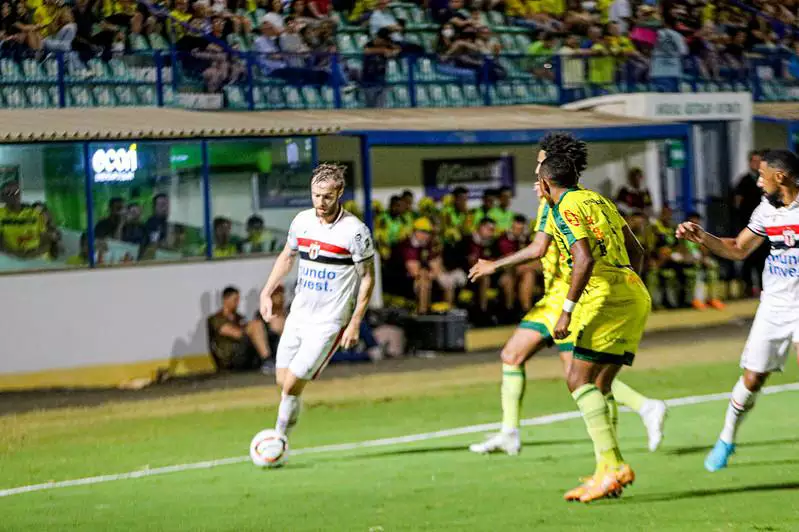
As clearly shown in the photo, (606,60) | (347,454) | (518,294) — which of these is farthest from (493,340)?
(347,454)

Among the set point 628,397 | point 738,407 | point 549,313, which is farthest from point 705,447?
point 549,313

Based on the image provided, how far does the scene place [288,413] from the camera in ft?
Result: 33.8

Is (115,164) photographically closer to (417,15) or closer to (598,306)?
(417,15)

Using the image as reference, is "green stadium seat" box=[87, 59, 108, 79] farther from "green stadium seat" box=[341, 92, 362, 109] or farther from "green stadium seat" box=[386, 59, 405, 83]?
"green stadium seat" box=[386, 59, 405, 83]

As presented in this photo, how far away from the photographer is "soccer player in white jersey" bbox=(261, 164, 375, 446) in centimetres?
994

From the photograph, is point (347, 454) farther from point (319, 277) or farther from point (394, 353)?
point (394, 353)

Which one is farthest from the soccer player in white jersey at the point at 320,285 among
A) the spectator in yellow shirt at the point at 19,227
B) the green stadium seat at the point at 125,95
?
the green stadium seat at the point at 125,95

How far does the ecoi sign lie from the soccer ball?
304 inches

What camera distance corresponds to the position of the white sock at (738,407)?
9227 mm

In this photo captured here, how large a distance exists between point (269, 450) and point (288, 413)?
0.29 meters

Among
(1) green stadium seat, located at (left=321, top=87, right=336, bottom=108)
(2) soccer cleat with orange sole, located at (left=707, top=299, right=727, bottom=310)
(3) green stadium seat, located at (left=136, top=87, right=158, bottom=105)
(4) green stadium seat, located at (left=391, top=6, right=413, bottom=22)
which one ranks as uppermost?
(4) green stadium seat, located at (left=391, top=6, right=413, bottom=22)

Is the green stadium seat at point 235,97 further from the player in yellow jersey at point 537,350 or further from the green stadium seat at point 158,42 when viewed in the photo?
the player in yellow jersey at point 537,350

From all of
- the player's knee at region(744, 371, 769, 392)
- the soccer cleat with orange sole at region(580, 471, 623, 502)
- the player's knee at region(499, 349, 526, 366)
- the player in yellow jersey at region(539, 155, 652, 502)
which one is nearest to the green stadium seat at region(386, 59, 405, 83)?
the player's knee at region(499, 349, 526, 366)

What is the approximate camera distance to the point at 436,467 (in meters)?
10.1
